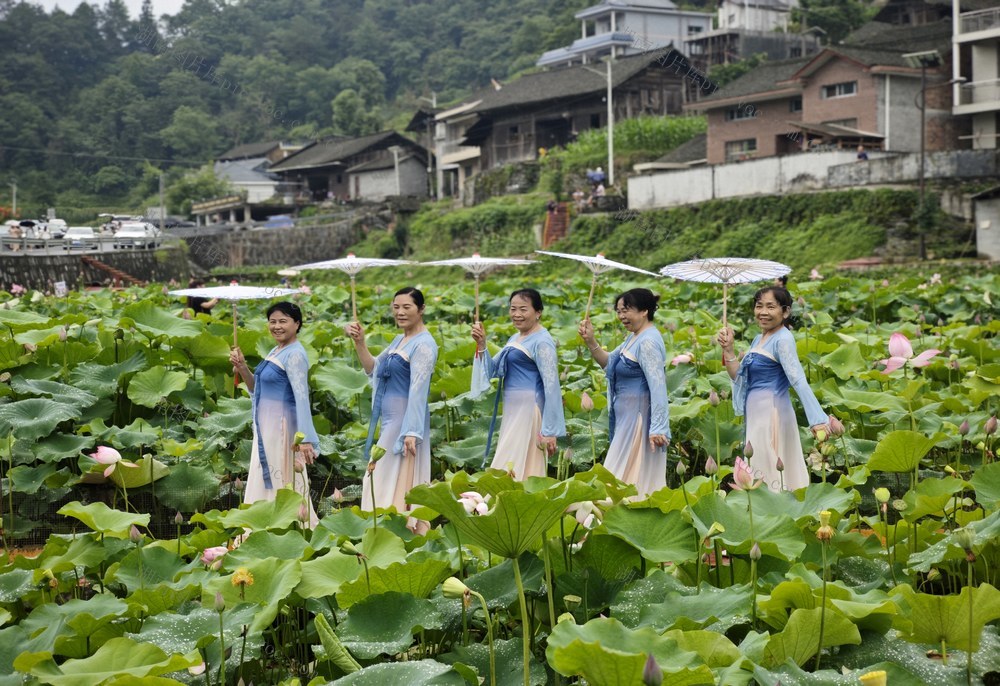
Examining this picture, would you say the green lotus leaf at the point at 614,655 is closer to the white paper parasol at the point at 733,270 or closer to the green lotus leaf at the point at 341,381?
the white paper parasol at the point at 733,270

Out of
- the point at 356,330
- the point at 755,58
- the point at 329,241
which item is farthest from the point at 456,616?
the point at 755,58

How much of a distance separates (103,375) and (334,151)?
4088 centimetres

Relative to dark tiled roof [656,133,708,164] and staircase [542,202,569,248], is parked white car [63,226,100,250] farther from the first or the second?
dark tiled roof [656,133,708,164]

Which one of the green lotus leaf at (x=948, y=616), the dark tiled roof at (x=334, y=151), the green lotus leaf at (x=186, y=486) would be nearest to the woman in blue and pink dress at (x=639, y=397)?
the green lotus leaf at (x=186, y=486)

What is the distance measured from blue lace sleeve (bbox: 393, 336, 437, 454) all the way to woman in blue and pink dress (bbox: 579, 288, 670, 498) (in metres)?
0.82

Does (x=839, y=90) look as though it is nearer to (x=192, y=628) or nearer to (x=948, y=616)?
(x=948, y=616)

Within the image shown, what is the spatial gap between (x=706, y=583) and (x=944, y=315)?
10.1 meters

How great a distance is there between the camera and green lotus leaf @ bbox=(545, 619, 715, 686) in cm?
210

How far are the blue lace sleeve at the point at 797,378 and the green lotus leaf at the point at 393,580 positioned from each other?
3.03m

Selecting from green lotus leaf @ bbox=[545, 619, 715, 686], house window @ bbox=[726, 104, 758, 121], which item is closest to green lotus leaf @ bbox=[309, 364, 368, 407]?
green lotus leaf @ bbox=[545, 619, 715, 686]

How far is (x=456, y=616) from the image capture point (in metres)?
3.05

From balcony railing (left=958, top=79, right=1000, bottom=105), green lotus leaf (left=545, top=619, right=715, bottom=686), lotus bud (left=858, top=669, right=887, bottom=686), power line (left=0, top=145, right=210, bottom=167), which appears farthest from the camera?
power line (left=0, top=145, right=210, bottom=167)

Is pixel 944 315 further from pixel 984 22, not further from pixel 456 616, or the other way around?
pixel 984 22

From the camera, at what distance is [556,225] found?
31.2 m
